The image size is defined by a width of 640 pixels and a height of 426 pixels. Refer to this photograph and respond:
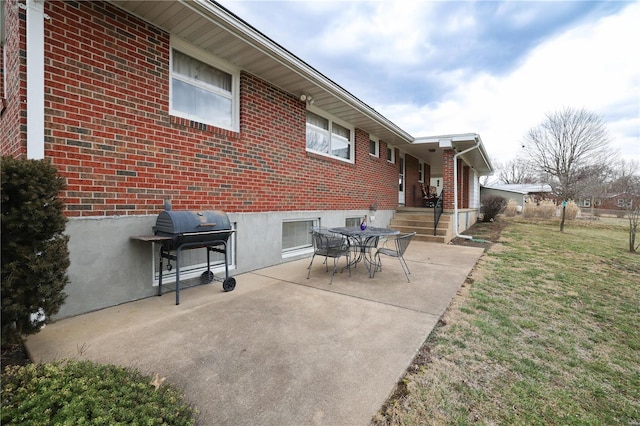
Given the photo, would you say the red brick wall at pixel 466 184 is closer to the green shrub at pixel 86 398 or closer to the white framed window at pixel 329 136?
the white framed window at pixel 329 136

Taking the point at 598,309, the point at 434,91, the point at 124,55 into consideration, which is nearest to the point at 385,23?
the point at 124,55

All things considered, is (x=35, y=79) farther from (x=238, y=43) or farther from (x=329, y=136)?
(x=329, y=136)

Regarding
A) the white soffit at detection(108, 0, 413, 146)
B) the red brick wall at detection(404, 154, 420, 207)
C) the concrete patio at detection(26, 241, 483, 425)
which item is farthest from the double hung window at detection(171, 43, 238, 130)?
the red brick wall at detection(404, 154, 420, 207)

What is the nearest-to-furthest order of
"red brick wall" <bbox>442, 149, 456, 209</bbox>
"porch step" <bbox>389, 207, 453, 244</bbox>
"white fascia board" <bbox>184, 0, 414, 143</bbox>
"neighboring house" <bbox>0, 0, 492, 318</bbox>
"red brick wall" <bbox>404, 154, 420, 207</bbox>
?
"neighboring house" <bbox>0, 0, 492, 318</bbox>, "white fascia board" <bbox>184, 0, 414, 143</bbox>, "porch step" <bbox>389, 207, 453, 244</bbox>, "red brick wall" <bbox>442, 149, 456, 209</bbox>, "red brick wall" <bbox>404, 154, 420, 207</bbox>

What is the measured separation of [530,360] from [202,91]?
218 inches

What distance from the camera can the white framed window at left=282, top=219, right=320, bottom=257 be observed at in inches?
254

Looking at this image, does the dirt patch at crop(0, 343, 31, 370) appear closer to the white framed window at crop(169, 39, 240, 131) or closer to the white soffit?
the white framed window at crop(169, 39, 240, 131)

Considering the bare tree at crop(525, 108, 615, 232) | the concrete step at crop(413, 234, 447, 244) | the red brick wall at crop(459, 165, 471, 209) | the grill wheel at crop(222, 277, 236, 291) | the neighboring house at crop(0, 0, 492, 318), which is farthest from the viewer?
the bare tree at crop(525, 108, 615, 232)

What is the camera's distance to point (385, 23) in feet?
24.6

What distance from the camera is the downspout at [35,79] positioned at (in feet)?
9.66

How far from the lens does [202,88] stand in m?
4.68

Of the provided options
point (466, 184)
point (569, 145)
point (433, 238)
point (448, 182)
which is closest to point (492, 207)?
point (466, 184)

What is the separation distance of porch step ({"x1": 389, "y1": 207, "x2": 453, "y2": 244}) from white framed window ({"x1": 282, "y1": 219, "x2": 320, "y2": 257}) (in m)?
4.42

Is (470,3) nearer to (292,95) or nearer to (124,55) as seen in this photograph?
(292,95)
